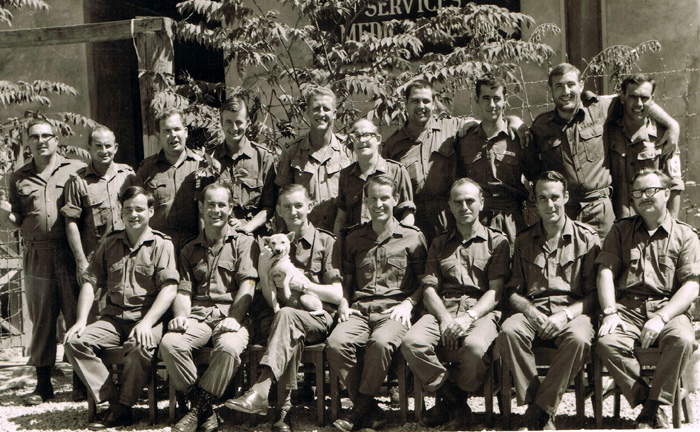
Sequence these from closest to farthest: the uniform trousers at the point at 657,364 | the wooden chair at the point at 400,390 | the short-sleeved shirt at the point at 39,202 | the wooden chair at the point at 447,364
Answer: the uniform trousers at the point at 657,364 → the wooden chair at the point at 447,364 → the wooden chair at the point at 400,390 → the short-sleeved shirt at the point at 39,202

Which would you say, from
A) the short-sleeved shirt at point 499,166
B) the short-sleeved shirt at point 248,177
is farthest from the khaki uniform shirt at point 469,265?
the short-sleeved shirt at point 248,177

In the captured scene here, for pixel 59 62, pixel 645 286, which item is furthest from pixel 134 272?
pixel 59 62

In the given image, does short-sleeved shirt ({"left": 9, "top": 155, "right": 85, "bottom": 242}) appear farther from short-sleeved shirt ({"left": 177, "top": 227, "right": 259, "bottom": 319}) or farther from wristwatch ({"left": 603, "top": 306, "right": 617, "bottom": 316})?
wristwatch ({"left": 603, "top": 306, "right": 617, "bottom": 316})

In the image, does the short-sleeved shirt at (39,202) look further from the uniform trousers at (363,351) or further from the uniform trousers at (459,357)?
the uniform trousers at (459,357)

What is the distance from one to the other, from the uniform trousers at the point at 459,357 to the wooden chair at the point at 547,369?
14cm

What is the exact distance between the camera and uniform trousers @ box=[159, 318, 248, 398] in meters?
5.59

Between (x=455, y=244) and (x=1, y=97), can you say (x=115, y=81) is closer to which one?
(x=1, y=97)

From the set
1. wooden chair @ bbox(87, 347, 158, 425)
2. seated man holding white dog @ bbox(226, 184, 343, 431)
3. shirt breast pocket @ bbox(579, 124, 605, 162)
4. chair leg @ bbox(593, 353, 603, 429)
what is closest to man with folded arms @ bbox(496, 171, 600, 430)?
chair leg @ bbox(593, 353, 603, 429)

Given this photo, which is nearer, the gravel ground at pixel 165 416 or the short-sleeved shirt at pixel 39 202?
the gravel ground at pixel 165 416

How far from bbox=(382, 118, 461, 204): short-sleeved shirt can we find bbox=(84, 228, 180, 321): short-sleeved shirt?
1.77m

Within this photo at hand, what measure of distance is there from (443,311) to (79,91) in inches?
249

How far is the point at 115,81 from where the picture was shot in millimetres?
10633

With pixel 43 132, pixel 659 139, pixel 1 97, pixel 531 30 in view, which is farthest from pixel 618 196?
pixel 1 97

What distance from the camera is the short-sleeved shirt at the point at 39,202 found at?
6738 millimetres
